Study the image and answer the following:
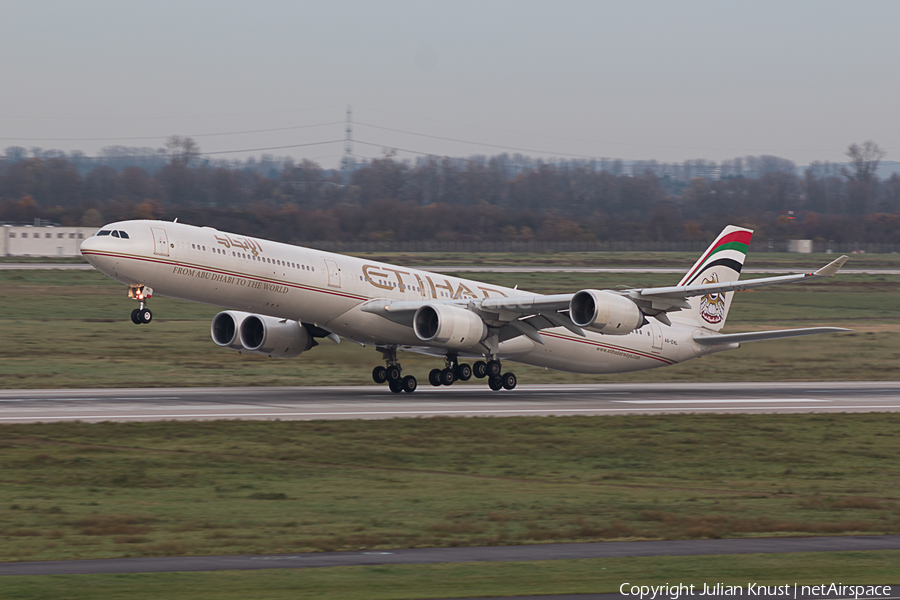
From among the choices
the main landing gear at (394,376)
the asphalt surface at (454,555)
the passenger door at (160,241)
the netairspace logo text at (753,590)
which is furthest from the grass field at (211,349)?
the netairspace logo text at (753,590)

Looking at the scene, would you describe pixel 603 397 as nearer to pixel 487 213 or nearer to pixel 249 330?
pixel 249 330

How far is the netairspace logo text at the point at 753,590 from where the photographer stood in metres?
13.4

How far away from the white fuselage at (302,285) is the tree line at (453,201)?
7435cm

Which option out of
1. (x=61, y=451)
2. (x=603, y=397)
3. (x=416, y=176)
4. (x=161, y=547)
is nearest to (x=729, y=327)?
(x=603, y=397)

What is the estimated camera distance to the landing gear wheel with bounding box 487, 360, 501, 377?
139 feet

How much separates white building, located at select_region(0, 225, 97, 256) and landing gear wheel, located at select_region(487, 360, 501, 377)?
7838 centimetres

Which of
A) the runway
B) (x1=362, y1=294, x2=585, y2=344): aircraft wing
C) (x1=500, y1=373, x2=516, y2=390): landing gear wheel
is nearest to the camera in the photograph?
the runway

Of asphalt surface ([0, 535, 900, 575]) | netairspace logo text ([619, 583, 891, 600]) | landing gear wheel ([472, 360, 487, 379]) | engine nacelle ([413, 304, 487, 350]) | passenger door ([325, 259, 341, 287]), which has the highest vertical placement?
passenger door ([325, 259, 341, 287])

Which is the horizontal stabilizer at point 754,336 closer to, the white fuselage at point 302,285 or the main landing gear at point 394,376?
the white fuselage at point 302,285

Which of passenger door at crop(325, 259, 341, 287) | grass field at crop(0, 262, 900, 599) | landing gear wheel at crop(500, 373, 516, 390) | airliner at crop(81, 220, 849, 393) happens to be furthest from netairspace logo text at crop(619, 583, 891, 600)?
landing gear wheel at crop(500, 373, 516, 390)

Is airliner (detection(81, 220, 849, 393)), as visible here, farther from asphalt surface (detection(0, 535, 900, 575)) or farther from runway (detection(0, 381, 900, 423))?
asphalt surface (detection(0, 535, 900, 575))

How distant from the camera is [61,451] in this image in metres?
25.9

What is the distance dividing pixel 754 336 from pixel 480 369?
12151 mm

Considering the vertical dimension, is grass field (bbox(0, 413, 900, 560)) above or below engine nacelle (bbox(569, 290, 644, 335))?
below
